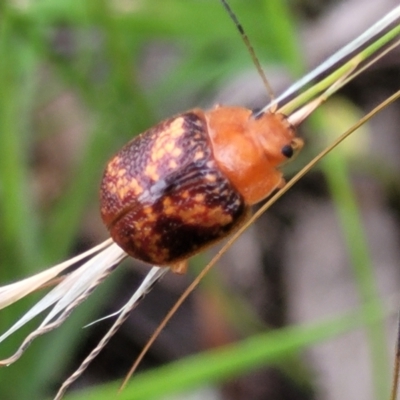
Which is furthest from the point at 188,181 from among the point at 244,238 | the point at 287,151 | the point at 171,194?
the point at 244,238

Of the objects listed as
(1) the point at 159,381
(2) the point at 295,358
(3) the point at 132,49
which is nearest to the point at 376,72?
(3) the point at 132,49

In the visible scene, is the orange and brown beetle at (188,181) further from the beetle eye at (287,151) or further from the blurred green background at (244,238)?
the blurred green background at (244,238)

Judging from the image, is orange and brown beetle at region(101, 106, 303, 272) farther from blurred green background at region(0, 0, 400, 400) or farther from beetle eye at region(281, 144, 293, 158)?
blurred green background at region(0, 0, 400, 400)

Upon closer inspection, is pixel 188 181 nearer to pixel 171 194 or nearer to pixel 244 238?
pixel 171 194

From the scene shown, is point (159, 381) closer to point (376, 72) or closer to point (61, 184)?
point (61, 184)

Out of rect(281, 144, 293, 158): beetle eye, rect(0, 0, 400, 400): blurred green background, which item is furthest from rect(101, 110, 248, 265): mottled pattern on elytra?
rect(0, 0, 400, 400): blurred green background

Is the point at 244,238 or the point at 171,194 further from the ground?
the point at 171,194

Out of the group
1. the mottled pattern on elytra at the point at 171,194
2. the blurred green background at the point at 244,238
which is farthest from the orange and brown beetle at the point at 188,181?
the blurred green background at the point at 244,238
